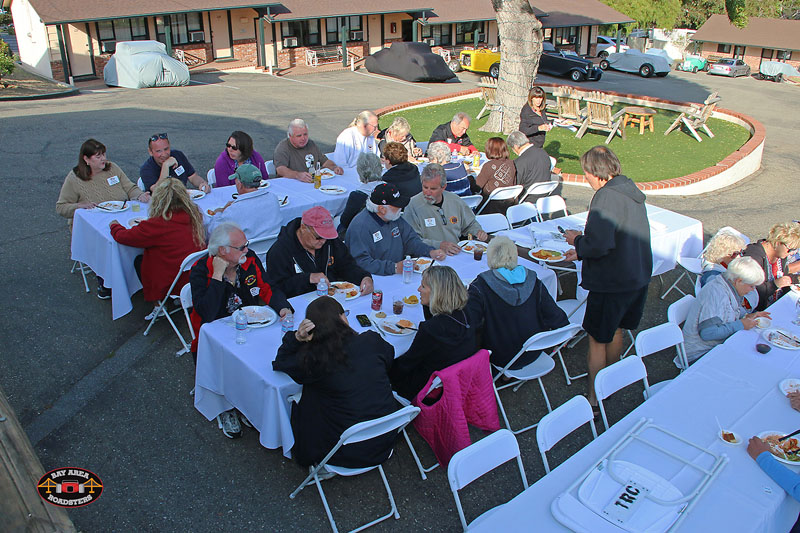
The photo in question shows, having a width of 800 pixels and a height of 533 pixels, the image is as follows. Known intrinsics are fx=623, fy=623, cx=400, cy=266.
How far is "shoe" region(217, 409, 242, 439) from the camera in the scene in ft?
14.7

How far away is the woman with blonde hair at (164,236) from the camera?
5434 millimetres

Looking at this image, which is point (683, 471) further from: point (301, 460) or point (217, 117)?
point (217, 117)

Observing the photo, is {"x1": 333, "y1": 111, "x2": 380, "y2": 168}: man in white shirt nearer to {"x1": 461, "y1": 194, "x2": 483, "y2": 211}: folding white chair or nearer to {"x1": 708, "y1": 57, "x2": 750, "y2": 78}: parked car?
{"x1": 461, "y1": 194, "x2": 483, "y2": 211}: folding white chair

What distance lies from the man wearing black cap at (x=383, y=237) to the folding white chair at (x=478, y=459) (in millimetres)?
2301

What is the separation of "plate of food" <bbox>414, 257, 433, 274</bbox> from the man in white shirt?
3.52 meters

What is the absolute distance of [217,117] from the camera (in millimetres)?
16078

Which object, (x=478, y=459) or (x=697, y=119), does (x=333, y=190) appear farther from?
(x=697, y=119)

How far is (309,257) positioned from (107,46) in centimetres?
2250

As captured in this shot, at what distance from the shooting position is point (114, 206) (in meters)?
6.48

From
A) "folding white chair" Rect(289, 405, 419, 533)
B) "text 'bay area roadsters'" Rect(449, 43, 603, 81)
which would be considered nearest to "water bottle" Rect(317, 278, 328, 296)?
"folding white chair" Rect(289, 405, 419, 533)

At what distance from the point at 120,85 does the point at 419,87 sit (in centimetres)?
1044

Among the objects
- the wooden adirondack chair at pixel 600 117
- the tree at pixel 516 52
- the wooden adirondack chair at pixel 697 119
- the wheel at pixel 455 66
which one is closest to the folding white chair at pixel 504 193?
the tree at pixel 516 52

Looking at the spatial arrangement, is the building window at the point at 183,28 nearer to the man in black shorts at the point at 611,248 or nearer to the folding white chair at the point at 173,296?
the folding white chair at the point at 173,296

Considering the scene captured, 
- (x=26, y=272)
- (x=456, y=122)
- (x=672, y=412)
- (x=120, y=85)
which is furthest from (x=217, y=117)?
(x=672, y=412)
